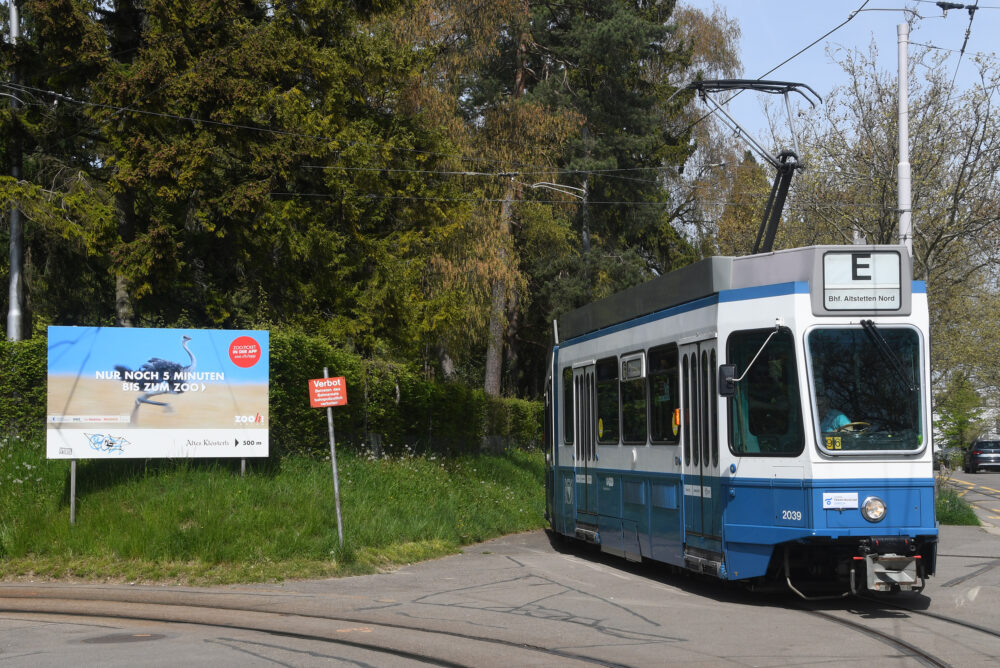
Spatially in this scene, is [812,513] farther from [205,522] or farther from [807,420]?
[205,522]

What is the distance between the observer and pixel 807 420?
11148 mm

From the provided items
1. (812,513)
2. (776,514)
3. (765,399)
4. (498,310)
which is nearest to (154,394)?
(765,399)

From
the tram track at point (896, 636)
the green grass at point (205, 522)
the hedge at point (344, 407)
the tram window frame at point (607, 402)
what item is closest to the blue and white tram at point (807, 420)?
the tram track at point (896, 636)

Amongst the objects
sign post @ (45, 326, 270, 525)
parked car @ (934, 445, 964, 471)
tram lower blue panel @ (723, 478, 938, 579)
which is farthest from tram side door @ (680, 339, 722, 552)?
sign post @ (45, 326, 270, 525)

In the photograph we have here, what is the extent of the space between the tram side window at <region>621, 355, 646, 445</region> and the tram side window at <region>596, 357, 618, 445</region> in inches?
13.7

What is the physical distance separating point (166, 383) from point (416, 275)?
9503mm

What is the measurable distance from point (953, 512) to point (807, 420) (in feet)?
42.5

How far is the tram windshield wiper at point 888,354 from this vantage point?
11.3 m

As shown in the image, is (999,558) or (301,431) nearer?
(999,558)

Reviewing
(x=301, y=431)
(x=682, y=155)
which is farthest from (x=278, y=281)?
(x=682, y=155)

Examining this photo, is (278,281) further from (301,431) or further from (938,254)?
(938,254)

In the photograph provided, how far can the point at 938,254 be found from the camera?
24969 mm

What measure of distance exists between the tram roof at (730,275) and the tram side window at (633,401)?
631mm

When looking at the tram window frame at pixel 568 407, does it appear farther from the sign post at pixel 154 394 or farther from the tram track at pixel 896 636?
the tram track at pixel 896 636
